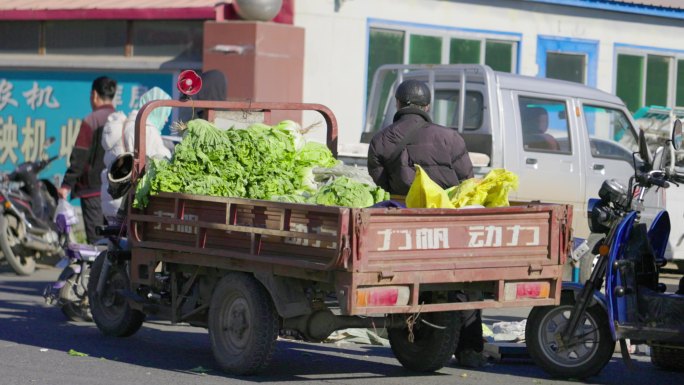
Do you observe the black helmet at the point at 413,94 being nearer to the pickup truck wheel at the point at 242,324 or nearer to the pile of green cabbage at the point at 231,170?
the pile of green cabbage at the point at 231,170

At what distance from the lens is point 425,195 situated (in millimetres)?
8055

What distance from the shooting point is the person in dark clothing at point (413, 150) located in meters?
8.94

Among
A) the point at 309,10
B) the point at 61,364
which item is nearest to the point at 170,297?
the point at 61,364

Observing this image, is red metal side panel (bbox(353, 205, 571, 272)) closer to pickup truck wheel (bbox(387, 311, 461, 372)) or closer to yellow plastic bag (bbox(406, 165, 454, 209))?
yellow plastic bag (bbox(406, 165, 454, 209))

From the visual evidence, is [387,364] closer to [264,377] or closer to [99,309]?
[264,377]

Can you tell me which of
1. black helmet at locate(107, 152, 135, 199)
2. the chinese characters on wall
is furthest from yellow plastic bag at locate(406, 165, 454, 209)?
the chinese characters on wall

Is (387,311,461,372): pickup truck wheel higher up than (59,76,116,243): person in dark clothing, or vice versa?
(59,76,116,243): person in dark clothing

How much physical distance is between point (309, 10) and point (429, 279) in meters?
10.7

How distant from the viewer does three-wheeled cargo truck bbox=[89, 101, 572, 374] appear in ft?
25.0

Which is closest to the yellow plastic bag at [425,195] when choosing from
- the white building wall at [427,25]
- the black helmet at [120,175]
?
the black helmet at [120,175]

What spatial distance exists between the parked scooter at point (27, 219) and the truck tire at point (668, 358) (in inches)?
286

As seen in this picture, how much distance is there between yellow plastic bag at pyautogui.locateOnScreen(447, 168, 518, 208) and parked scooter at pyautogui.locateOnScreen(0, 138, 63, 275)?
23.1 feet

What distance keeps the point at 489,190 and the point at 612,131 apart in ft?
19.5

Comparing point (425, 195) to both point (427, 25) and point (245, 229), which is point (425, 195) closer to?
point (245, 229)
